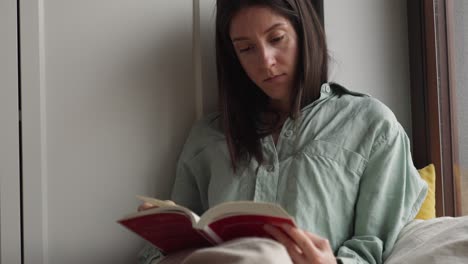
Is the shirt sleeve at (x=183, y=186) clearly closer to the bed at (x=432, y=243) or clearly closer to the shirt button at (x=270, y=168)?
the shirt button at (x=270, y=168)

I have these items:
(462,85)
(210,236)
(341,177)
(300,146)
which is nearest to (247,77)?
(300,146)

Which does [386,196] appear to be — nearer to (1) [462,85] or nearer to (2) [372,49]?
(1) [462,85]

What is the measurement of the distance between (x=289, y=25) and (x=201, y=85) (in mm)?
296

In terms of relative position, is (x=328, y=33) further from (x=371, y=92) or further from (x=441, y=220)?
(x=441, y=220)

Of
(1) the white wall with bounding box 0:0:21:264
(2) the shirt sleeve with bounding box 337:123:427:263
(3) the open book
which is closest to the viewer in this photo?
(3) the open book

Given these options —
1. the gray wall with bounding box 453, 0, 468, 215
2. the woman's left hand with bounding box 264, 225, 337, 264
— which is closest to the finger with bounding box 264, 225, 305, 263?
the woman's left hand with bounding box 264, 225, 337, 264

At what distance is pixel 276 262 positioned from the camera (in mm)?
685

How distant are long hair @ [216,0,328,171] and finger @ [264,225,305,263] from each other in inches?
13.8

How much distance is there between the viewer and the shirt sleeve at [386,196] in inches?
40.8

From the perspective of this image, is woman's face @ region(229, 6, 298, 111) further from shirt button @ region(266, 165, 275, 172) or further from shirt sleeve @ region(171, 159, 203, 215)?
shirt sleeve @ region(171, 159, 203, 215)

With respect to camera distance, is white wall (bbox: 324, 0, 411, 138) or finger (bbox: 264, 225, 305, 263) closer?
finger (bbox: 264, 225, 305, 263)

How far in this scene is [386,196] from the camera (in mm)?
1073

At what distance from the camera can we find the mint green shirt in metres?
1.06

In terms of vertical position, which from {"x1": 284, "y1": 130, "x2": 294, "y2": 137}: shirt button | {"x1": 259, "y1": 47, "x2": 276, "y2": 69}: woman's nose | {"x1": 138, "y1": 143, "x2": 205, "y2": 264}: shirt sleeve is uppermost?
{"x1": 259, "y1": 47, "x2": 276, "y2": 69}: woman's nose
